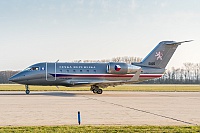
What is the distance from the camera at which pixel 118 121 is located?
12984mm

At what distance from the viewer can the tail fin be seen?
3812 cm

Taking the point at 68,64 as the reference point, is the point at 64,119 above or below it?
below

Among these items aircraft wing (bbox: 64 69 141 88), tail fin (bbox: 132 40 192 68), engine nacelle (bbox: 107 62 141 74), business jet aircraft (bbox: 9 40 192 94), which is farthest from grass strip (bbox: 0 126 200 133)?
tail fin (bbox: 132 40 192 68)

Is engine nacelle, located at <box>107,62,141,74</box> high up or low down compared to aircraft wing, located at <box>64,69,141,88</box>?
up

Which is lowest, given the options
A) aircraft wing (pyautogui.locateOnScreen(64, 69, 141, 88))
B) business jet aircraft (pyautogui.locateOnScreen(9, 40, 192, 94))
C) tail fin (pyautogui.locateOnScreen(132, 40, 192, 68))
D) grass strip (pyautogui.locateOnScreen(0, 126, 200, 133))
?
grass strip (pyautogui.locateOnScreen(0, 126, 200, 133))

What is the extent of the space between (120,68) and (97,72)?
112 inches

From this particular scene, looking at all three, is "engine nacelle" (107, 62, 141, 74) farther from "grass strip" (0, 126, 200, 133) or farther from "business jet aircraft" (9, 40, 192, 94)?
"grass strip" (0, 126, 200, 133)

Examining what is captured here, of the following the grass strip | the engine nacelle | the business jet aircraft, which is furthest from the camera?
the engine nacelle

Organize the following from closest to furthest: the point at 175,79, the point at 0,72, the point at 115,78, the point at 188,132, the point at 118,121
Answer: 1. the point at 188,132
2. the point at 118,121
3. the point at 115,78
4. the point at 175,79
5. the point at 0,72

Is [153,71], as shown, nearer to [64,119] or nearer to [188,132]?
[64,119]

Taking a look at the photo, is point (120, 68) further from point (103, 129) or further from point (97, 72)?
point (103, 129)

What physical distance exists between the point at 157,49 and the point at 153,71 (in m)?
2.89

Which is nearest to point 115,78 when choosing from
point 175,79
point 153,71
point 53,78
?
point 153,71

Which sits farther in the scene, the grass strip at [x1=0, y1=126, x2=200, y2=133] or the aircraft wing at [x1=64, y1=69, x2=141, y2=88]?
the aircraft wing at [x1=64, y1=69, x2=141, y2=88]
